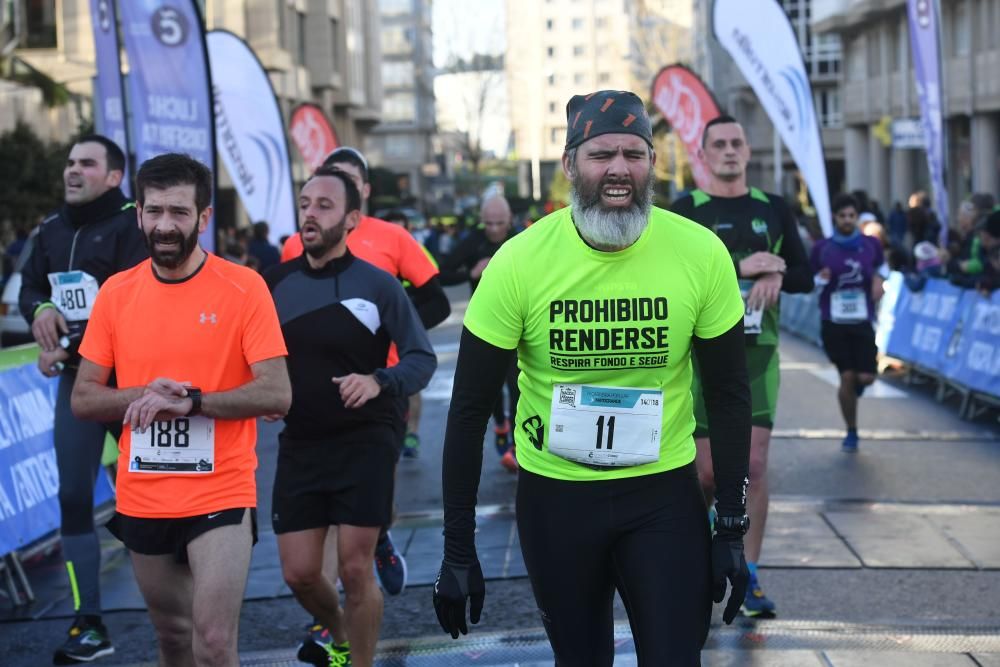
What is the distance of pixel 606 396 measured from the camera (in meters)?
3.87

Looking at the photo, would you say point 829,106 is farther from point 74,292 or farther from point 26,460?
point 74,292

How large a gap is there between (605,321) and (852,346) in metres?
7.71

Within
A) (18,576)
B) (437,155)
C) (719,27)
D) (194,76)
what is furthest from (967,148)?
(437,155)

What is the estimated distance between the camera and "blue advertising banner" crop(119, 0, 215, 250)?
10.2 meters

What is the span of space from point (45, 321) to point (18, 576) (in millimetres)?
2036

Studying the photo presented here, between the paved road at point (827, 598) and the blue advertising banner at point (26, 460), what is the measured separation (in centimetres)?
76

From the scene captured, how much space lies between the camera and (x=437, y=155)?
449 ft

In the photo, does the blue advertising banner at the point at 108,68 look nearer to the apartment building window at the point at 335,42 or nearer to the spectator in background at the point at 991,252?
the spectator in background at the point at 991,252

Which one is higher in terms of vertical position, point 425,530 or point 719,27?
point 719,27

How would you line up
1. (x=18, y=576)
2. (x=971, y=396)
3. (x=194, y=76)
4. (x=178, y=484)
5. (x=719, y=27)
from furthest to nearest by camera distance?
(x=719, y=27) → (x=971, y=396) → (x=194, y=76) → (x=18, y=576) → (x=178, y=484)

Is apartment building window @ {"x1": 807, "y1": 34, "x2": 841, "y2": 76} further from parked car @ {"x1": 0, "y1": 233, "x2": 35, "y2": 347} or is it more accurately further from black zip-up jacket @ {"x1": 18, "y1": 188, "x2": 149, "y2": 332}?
black zip-up jacket @ {"x1": 18, "y1": 188, "x2": 149, "y2": 332}

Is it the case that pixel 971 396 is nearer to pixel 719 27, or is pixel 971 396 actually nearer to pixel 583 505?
pixel 719 27

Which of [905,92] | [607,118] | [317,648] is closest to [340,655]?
[317,648]

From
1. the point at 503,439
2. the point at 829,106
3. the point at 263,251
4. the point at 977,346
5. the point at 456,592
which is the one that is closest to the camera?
the point at 456,592
